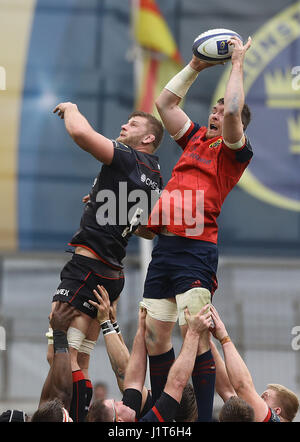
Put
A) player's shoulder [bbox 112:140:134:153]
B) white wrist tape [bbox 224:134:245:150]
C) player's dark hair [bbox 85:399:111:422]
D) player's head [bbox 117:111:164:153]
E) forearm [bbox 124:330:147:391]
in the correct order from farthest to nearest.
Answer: player's head [bbox 117:111:164:153] < player's shoulder [bbox 112:140:134:153] < forearm [bbox 124:330:147:391] < white wrist tape [bbox 224:134:245:150] < player's dark hair [bbox 85:399:111:422]

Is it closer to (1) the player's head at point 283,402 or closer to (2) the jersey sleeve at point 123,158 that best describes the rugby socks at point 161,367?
(1) the player's head at point 283,402

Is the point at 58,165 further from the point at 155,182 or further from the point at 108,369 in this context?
the point at 155,182

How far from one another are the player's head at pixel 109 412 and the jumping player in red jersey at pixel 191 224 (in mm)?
481

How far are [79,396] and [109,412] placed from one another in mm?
896

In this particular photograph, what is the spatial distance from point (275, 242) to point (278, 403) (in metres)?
8.51

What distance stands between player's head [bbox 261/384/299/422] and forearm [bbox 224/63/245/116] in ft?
7.82

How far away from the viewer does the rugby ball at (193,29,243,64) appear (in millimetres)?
5531

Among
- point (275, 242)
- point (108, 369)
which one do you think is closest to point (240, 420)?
point (108, 369)

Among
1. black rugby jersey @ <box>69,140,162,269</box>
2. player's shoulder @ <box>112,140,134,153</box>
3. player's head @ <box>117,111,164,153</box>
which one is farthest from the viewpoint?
player's head @ <box>117,111,164,153</box>

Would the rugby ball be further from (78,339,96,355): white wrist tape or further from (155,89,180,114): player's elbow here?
(78,339,96,355): white wrist tape

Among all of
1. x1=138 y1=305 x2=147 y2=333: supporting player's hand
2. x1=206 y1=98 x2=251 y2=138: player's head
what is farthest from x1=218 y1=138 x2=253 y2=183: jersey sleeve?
x1=138 y1=305 x2=147 y2=333: supporting player's hand

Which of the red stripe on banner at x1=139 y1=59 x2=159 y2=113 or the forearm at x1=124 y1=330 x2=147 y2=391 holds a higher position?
the red stripe on banner at x1=139 y1=59 x2=159 y2=113

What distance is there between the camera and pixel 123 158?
5.82 m

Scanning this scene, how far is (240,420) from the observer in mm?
4895
